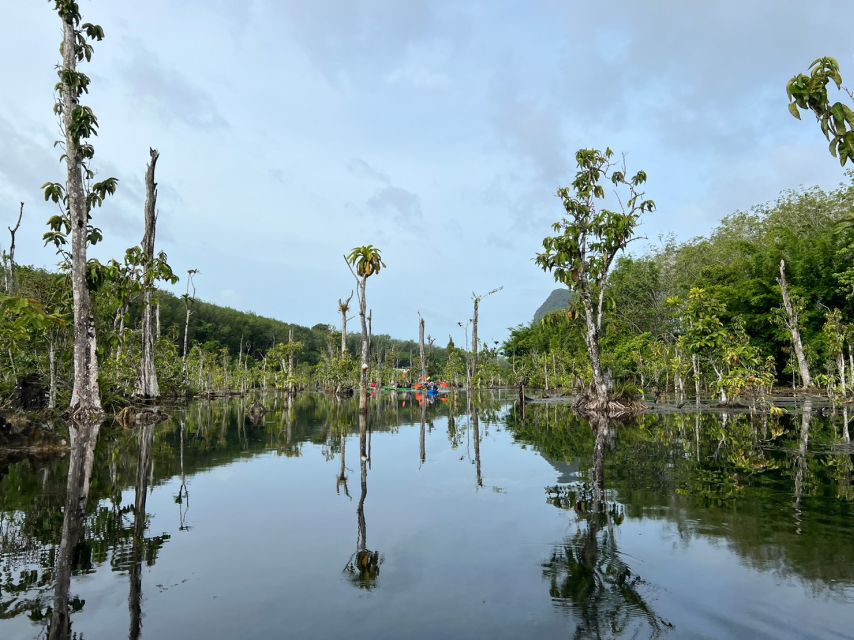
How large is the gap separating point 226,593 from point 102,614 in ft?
2.90

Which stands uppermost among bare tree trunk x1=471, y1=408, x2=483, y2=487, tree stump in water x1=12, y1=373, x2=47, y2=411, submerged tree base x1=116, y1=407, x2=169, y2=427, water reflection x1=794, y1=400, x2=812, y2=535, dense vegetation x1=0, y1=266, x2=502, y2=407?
dense vegetation x1=0, y1=266, x2=502, y2=407

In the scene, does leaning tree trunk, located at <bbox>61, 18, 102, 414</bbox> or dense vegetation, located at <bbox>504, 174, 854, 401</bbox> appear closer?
leaning tree trunk, located at <bbox>61, 18, 102, 414</bbox>

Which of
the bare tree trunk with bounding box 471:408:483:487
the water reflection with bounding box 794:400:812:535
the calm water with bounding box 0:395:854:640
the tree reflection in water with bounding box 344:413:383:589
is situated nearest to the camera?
the calm water with bounding box 0:395:854:640

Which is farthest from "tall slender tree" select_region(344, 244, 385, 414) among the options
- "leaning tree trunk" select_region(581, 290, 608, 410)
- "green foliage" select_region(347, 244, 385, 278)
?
"leaning tree trunk" select_region(581, 290, 608, 410)

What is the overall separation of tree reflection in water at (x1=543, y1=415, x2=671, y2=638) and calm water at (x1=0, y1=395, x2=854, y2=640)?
0.07 feet

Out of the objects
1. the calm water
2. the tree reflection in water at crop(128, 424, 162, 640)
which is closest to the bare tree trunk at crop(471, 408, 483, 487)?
the calm water

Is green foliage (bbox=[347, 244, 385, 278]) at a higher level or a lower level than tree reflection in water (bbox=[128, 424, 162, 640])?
higher

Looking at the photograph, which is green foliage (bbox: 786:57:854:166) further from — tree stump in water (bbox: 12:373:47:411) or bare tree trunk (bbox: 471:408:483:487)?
tree stump in water (bbox: 12:373:47:411)

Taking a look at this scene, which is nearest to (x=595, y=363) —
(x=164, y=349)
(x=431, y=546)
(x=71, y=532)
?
(x=431, y=546)

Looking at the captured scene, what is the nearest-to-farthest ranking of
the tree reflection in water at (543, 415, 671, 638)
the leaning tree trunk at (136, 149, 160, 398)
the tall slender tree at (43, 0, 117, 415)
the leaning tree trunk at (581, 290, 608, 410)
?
the tree reflection in water at (543, 415, 671, 638) → the tall slender tree at (43, 0, 117, 415) → the leaning tree trunk at (581, 290, 608, 410) → the leaning tree trunk at (136, 149, 160, 398)

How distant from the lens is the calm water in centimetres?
394

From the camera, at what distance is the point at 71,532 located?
6082mm

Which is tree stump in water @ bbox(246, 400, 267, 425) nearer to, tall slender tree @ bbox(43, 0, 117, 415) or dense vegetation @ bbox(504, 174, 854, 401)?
tall slender tree @ bbox(43, 0, 117, 415)

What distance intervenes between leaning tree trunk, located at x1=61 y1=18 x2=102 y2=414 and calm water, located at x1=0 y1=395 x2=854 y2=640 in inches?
269
